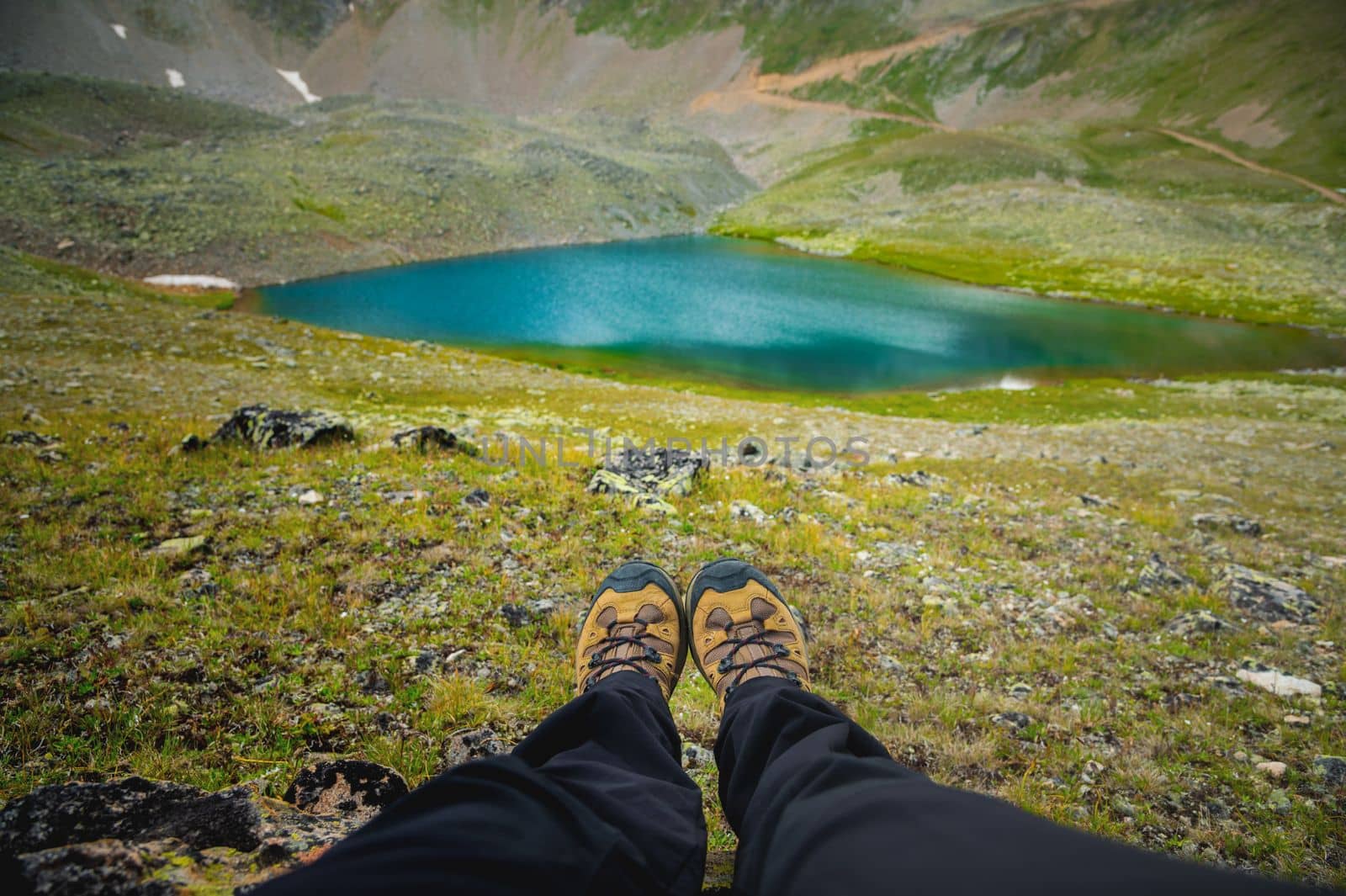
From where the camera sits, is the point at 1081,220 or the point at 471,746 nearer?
the point at 471,746

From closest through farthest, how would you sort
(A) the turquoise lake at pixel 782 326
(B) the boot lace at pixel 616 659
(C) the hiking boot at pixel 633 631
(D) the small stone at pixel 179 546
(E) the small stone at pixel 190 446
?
(B) the boot lace at pixel 616 659
(C) the hiking boot at pixel 633 631
(D) the small stone at pixel 179 546
(E) the small stone at pixel 190 446
(A) the turquoise lake at pixel 782 326

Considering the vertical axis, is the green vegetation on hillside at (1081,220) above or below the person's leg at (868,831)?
above

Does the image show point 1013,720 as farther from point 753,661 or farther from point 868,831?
point 868,831

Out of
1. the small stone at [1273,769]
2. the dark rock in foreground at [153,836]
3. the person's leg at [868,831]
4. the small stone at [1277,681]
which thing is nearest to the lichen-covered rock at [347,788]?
the dark rock in foreground at [153,836]

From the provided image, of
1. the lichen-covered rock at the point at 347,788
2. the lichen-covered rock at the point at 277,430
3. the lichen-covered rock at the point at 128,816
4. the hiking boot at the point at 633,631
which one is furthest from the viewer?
the lichen-covered rock at the point at 277,430

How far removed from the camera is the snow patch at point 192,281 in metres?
47.7

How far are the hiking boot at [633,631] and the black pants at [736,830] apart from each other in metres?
1.13

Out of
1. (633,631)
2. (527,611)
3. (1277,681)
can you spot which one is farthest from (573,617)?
(1277,681)

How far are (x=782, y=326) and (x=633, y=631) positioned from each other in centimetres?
4144

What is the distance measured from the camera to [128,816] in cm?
232

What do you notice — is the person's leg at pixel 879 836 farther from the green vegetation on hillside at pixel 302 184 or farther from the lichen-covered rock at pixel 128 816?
the green vegetation on hillside at pixel 302 184

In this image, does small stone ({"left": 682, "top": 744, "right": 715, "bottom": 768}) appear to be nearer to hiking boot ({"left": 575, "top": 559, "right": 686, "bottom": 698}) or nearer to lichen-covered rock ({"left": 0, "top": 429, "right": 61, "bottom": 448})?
hiking boot ({"left": 575, "top": 559, "right": 686, "bottom": 698})

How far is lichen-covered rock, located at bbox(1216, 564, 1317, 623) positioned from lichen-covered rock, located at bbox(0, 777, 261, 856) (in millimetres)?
9541

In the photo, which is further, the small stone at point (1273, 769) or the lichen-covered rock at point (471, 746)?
the small stone at point (1273, 769)
